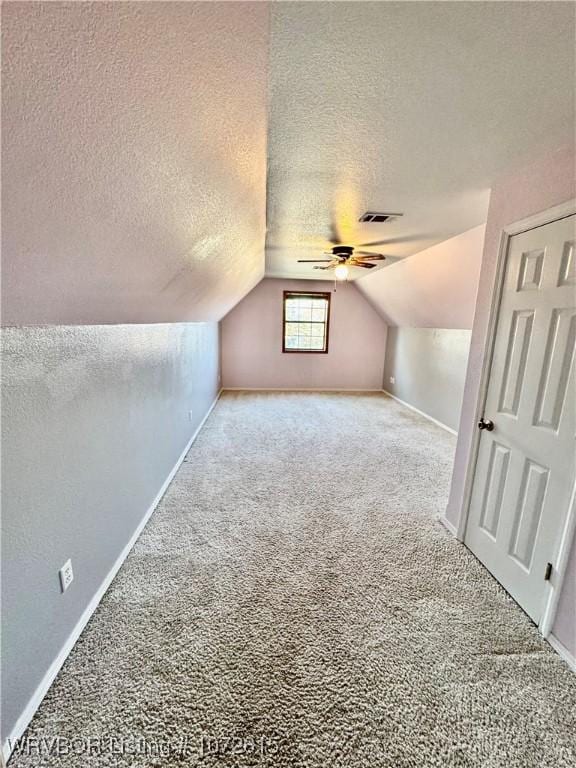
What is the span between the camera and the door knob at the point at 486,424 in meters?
1.92

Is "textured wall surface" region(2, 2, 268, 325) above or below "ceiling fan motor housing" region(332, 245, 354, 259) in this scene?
below

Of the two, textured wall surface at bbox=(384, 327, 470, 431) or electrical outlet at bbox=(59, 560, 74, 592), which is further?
textured wall surface at bbox=(384, 327, 470, 431)

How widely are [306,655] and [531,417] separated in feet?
5.10

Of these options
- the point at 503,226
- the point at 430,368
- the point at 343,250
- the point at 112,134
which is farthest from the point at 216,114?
the point at 430,368

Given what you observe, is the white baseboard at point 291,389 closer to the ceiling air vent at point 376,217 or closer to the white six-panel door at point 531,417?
the ceiling air vent at point 376,217

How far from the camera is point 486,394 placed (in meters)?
1.97

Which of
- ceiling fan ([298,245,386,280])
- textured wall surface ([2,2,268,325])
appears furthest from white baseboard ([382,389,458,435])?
textured wall surface ([2,2,268,325])

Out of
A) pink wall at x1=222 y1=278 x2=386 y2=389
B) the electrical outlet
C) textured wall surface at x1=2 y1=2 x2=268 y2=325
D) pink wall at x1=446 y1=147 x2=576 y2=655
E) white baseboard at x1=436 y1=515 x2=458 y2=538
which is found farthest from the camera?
pink wall at x1=222 y1=278 x2=386 y2=389

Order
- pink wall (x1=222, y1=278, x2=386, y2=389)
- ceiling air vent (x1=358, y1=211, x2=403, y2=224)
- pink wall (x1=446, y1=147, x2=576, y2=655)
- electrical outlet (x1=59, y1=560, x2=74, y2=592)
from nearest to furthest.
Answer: electrical outlet (x1=59, y1=560, x2=74, y2=592) < pink wall (x1=446, y1=147, x2=576, y2=655) < ceiling air vent (x1=358, y1=211, x2=403, y2=224) < pink wall (x1=222, y1=278, x2=386, y2=389)

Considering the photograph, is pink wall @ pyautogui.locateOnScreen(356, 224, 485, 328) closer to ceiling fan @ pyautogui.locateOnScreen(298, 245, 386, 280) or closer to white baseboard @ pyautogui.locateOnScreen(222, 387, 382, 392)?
ceiling fan @ pyautogui.locateOnScreen(298, 245, 386, 280)

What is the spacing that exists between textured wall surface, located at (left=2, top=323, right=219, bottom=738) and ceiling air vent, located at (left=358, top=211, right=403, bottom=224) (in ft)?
6.00

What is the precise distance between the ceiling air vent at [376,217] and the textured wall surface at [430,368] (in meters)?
→ 2.31

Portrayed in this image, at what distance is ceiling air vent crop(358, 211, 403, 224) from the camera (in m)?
2.41

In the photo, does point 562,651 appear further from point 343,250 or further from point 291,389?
point 291,389
